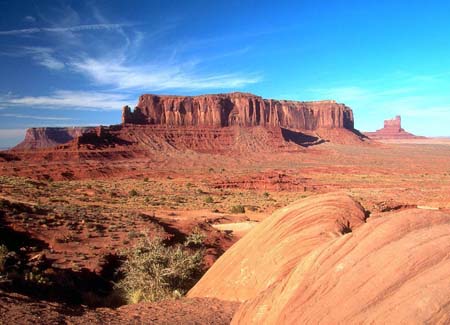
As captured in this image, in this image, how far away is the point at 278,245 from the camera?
23.1 ft

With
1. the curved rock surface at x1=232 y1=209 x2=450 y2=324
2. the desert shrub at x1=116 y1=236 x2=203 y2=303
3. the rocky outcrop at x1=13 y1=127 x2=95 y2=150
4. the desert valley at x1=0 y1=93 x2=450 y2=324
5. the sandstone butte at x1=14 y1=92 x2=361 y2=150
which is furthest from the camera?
the rocky outcrop at x1=13 y1=127 x2=95 y2=150

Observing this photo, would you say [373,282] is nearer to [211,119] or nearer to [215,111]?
[211,119]

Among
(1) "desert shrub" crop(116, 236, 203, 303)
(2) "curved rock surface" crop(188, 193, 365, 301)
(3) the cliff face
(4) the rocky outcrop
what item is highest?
(3) the cliff face

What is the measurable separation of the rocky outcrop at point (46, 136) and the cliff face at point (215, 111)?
4217 cm

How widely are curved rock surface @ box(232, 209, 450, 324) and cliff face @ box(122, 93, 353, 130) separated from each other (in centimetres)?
9071

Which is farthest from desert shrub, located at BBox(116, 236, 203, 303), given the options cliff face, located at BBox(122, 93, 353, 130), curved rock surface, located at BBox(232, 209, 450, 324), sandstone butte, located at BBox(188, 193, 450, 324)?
cliff face, located at BBox(122, 93, 353, 130)

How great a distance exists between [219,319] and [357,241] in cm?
271

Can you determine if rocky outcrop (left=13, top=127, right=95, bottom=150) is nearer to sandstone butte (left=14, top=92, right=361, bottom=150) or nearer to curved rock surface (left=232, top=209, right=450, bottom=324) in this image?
sandstone butte (left=14, top=92, right=361, bottom=150)

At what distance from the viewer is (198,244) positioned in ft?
Answer: 45.6

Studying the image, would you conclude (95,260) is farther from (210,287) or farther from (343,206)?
(343,206)

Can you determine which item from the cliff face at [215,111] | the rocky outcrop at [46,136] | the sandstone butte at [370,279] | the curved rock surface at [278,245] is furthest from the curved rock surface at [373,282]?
the rocky outcrop at [46,136]

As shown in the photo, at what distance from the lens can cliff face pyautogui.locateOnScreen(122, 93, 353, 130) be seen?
9706cm

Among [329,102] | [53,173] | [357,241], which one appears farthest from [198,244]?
[329,102]

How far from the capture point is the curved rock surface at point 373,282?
3.87 m
